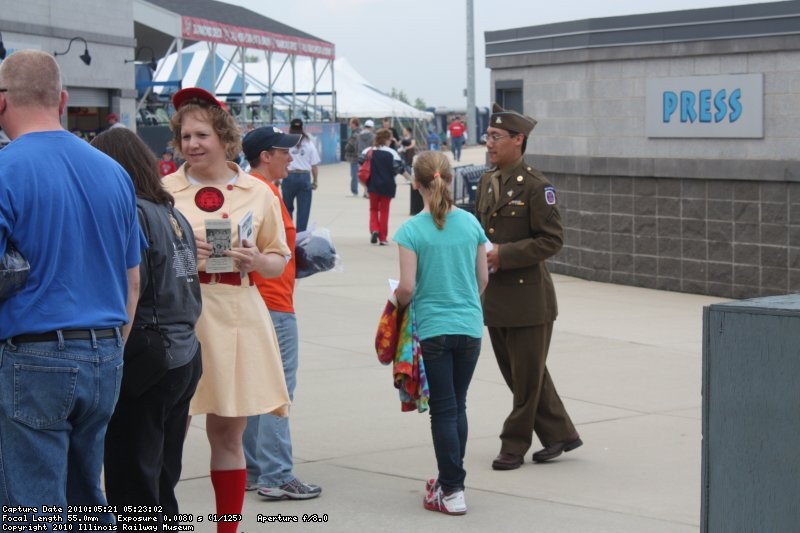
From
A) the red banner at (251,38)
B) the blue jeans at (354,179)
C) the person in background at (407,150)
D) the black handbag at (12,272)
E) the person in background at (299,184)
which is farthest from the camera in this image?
the red banner at (251,38)

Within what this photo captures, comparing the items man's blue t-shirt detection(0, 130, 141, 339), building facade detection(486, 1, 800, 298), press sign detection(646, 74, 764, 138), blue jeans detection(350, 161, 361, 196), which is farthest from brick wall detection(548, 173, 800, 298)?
A: blue jeans detection(350, 161, 361, 196)

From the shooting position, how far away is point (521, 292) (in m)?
6.47

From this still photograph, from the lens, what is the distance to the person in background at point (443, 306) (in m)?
5.64

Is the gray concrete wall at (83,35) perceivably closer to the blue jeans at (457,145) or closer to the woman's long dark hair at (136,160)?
the woman's long dark hair at (136,160)

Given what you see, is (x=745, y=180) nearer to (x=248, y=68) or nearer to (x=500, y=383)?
(x=500, y=383)

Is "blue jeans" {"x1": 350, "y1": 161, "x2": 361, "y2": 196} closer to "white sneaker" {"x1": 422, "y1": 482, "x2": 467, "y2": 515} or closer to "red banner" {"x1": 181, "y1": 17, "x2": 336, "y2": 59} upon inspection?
"red banner" {"x1": 181, "y1": 17, "x2": 336, "y2": 59}

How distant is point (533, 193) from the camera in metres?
6.53

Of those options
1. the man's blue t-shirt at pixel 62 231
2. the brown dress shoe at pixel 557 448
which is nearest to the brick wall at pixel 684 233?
the brown dress shoe at pixel 557 448

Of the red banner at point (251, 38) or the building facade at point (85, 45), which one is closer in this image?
the building facade at point (85, 45)

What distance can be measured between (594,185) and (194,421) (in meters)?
7.11

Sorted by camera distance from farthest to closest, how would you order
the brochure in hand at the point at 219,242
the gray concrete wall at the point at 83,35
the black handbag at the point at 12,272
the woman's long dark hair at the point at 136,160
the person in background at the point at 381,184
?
the gray concrete wall at the point at 83,35 → the person in background at the point at 381,184 → the brochure in hand at the point at 219,242 → the woman's long dark hair at the point at 136,160 → the black handbag at the point at 12,272

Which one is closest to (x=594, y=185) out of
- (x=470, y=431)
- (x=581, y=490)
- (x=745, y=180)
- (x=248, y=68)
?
(x=745, y=180)

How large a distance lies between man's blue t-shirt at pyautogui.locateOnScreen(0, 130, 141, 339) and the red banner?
84.0ft

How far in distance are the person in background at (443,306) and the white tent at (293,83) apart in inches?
1298
